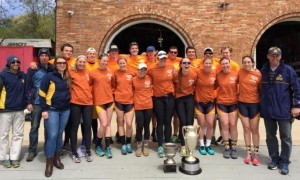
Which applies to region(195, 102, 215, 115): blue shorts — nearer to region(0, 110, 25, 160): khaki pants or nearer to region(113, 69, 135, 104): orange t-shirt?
region(113, 69, 135, 104): orange t-shirt

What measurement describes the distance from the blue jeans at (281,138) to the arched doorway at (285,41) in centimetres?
929

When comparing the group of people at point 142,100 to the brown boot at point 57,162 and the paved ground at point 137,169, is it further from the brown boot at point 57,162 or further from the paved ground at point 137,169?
the paved ground at point 137,169

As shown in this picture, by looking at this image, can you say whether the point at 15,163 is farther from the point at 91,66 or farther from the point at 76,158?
the point at 91,66

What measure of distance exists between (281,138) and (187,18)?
638 centimetres

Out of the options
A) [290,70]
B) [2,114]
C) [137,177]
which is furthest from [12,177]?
[290,70]

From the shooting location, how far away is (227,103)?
5.22m

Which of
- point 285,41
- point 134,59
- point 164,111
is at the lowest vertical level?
point 164,111

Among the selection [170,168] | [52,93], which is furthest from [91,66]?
[170,168]

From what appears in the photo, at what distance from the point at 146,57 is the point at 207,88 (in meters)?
1.52

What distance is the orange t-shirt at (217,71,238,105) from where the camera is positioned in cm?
517

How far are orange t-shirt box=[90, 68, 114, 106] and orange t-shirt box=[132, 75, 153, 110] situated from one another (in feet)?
1.59

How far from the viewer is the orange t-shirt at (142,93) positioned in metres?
5.30

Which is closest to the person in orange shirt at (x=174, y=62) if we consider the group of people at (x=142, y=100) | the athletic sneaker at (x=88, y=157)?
the group of people at (x=142, y=100)

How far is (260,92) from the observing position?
16.2 ft
